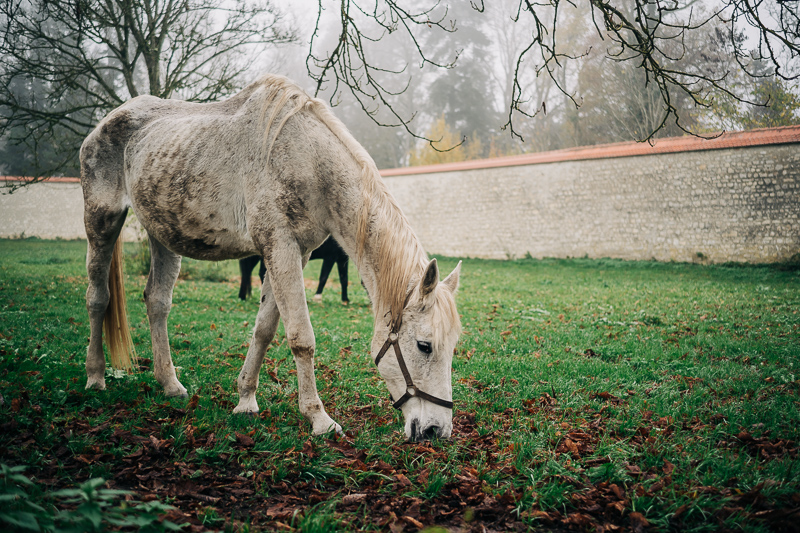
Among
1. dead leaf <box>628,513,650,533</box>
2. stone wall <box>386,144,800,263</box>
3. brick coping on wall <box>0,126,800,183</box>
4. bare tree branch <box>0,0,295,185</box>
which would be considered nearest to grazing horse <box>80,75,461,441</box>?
dead leaf <box>628,513,650,533</box>

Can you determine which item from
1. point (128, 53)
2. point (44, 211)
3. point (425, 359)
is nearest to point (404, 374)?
point (425, 359)

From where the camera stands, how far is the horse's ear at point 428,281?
2369mm

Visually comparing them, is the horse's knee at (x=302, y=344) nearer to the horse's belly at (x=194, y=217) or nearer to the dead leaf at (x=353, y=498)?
the horse's belly at (x=194, y=217)

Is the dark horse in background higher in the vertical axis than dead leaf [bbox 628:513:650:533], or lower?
higher

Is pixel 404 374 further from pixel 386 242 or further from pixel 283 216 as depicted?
pixel 283 216

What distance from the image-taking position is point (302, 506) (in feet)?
6.31

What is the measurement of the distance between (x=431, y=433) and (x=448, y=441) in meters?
0.19

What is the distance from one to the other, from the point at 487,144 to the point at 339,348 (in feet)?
95.2

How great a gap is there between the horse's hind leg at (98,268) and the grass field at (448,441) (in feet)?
0.61

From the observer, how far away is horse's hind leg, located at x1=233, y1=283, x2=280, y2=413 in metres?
2.98

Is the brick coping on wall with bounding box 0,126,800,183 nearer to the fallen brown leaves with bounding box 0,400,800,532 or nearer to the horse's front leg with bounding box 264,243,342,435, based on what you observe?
the fallen brown leaves with bounding box 0,400,800,532

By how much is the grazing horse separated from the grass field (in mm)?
313

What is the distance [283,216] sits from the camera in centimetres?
264

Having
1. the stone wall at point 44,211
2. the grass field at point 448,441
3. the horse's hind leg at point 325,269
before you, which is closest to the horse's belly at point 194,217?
the grass field at point 448,441
